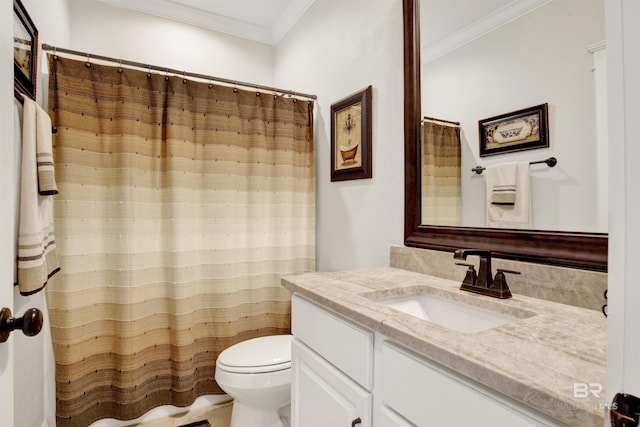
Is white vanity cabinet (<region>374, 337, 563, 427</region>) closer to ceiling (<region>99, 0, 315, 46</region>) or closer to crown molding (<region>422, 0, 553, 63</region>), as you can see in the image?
crown molding (<region>422, 0, 553, 63</region>)

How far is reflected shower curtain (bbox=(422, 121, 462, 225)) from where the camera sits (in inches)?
51.4

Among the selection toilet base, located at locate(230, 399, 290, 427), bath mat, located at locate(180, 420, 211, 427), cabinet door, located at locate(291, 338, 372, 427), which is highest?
cabinet door, located at locate(291, 338, 372, 427)

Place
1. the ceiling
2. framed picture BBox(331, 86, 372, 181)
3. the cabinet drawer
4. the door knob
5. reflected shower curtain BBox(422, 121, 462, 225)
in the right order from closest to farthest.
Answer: the door knob < the cabinet drawer < reflected shower curtain BBox(422, 121, 462, 225) < framed picture BBox(331, 86, 372, 181) < the ceiling

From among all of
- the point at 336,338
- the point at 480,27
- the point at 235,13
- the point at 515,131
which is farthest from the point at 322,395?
the point at 235,13

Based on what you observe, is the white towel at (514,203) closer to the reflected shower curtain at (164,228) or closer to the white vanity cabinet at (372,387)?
the white vanity cabinet at (372,387)

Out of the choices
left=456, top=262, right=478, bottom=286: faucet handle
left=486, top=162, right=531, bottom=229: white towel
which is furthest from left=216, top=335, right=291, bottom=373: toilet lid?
left=486, top=162, right=531, bottom=229: white towel

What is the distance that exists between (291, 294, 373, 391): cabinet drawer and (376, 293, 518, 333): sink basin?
202mm

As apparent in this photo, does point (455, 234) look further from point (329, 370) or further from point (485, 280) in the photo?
point (329, 370)

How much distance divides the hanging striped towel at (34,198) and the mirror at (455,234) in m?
1.42

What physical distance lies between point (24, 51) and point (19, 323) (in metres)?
1.08

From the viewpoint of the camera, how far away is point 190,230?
185cm

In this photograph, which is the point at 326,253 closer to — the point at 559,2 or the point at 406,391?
the point at 406,391

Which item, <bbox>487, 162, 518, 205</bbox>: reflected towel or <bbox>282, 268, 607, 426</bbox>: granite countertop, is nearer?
<bbox>282, 268, 607, 426</bbox>: granite countertop

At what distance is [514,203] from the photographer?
1.11m
